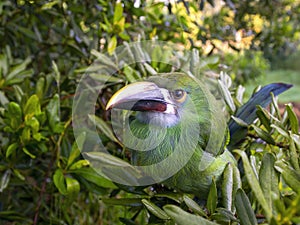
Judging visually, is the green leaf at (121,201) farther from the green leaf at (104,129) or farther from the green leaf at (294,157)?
the green leaf at (294,157)

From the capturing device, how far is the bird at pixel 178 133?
0.61m

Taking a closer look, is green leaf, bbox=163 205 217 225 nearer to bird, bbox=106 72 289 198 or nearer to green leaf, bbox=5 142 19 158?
bird, bbox=106 72 289 198

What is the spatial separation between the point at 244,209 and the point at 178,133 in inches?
7.2

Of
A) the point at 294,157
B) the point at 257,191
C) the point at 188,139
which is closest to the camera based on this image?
the point at 257,191

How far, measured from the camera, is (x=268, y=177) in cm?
46

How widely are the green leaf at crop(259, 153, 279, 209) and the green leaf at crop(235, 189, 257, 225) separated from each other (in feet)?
0.08

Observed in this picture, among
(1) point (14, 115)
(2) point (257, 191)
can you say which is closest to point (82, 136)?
(1) point (14, 115)

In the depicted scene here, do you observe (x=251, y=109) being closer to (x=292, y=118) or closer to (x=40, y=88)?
(x=292, y=118)

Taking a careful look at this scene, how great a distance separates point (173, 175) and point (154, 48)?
0.39m

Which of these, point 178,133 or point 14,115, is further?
point 14,115

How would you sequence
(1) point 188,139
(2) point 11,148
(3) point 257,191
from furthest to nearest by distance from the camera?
(2) point 11,148
(1) point 188,139
(3) point 257,191

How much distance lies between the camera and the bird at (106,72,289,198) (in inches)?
23.9

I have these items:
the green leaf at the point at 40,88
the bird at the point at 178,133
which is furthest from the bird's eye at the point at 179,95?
the green leaf at the point at 40,88

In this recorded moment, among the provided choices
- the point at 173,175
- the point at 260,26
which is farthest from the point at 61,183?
the point at 260,26
